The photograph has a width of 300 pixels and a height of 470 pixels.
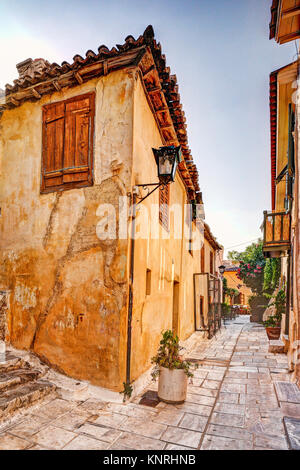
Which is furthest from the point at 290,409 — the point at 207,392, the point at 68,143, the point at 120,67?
the point at 120,67

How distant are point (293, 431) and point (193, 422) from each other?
1.20 metres

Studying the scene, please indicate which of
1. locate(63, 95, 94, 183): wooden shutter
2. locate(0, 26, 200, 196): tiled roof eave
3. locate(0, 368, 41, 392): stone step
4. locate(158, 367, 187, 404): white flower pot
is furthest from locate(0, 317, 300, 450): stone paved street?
locate(0, 26, 200, 196): tiled roof eave

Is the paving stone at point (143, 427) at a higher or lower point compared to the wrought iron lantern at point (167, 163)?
lower

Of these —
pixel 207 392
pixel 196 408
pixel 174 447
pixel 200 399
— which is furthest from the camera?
pixel 207 392

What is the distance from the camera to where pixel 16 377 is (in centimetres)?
446

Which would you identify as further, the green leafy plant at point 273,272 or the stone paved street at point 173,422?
the green leafy plant at point 273,272

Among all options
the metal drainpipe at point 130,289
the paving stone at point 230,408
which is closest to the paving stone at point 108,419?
the metal drainpipe at point 130,289

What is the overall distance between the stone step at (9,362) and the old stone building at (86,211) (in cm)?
34

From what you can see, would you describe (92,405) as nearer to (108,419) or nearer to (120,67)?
(108,419)

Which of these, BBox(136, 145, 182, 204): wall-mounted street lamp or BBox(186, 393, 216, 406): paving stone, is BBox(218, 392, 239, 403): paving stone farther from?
BBox(136, 145, 182, 204): wall-mounted street lamp

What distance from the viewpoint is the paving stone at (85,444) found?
10.7ft

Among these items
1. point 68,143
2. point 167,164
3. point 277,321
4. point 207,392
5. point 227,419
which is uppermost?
point 68,143

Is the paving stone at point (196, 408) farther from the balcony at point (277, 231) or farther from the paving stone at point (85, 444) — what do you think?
the balcony at point (277, 231)

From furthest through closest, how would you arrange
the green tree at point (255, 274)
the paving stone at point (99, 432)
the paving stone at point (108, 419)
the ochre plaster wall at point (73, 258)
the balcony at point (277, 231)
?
the green tree at point (255, 274), the balcony at point (277, 231), the ochre plaster wall at point (73, 258), the paving stone at point (108, 419), the paving stone at point (99, 432)
